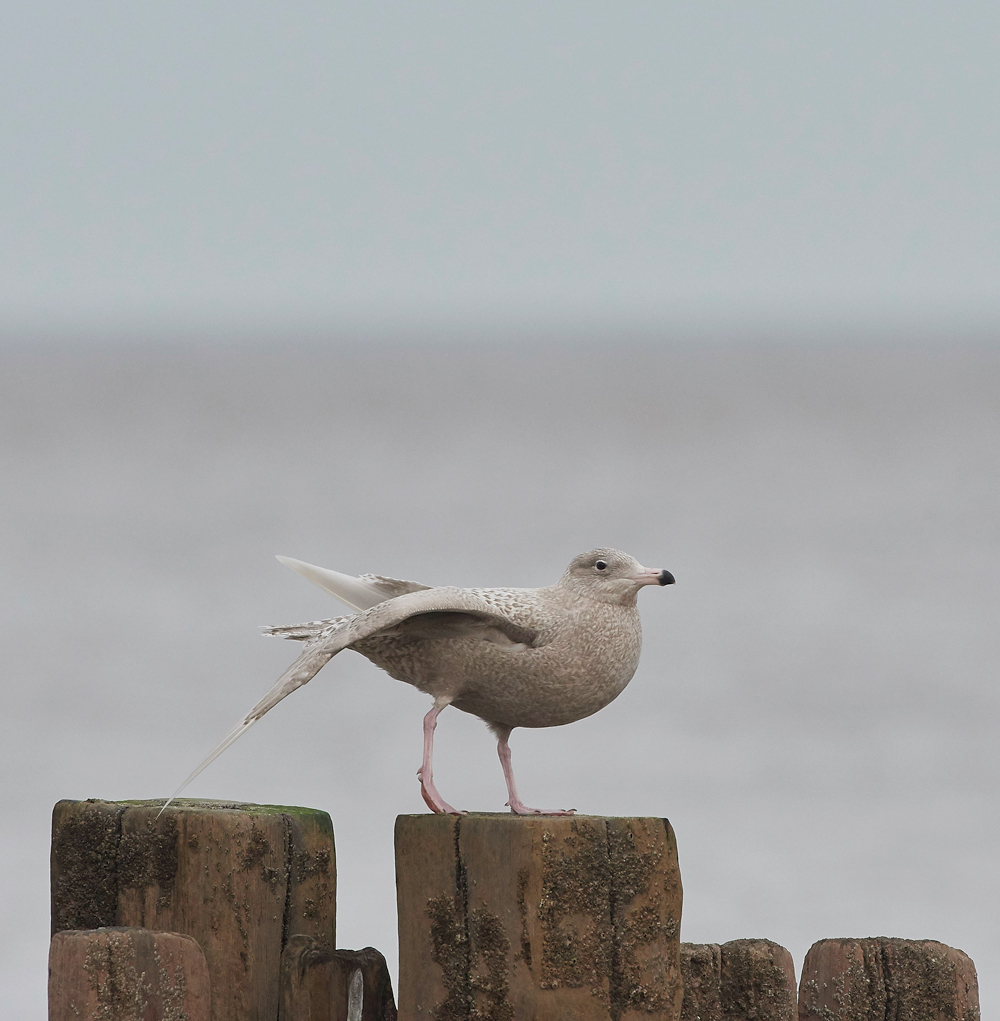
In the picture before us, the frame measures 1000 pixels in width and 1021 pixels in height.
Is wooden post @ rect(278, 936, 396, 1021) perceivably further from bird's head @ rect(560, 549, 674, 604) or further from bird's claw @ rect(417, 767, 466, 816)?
bird's head @ rect(560, 549, 674, 604)

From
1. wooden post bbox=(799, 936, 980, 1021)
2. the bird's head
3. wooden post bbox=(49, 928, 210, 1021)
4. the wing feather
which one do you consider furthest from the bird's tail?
wooden post bbox=(799, 936, 980, 1021)

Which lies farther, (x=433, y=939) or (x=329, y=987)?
(x=329, y=987)

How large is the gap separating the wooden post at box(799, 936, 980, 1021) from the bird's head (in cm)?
111

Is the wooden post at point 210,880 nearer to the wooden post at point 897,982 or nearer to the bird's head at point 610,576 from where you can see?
the bird's head at point 610,576

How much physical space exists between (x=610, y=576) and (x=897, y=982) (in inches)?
52.9

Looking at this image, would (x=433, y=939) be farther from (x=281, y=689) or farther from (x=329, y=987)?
(x=281, y=689)

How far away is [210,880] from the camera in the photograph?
354 centimetres

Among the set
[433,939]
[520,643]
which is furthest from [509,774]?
[433,939]

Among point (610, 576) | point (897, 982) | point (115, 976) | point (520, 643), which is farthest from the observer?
point (610, 576)

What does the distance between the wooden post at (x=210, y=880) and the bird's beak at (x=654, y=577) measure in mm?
1153

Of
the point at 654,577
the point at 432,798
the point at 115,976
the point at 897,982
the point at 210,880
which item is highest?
the point at 654,577

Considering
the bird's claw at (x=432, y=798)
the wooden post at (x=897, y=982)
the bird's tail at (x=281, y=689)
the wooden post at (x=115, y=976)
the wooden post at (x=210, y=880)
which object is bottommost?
the wooden post at (x=897, y=982)

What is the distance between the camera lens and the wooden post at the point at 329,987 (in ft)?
11.5

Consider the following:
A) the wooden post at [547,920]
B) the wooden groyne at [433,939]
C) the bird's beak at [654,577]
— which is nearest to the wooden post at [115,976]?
the wooden groyne at [433,939]
